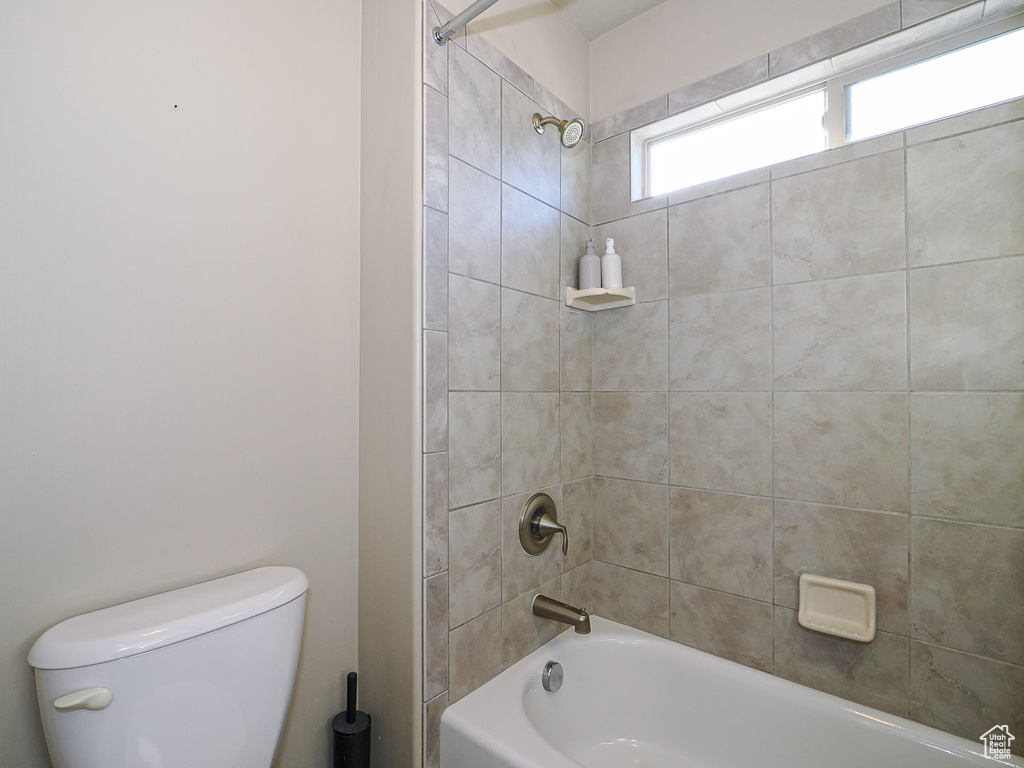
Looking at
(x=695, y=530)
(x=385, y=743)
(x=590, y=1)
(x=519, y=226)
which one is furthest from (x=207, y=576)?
(x=590, y=1)

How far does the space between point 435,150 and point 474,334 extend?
479mm

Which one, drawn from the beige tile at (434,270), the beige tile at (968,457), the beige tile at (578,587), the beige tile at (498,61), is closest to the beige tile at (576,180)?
the beige tile at (498,61)

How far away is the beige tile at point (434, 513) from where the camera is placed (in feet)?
3.92

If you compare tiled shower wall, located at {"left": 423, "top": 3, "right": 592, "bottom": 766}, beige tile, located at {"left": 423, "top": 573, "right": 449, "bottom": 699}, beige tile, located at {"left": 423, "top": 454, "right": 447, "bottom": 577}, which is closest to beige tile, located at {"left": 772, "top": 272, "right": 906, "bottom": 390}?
tiled shower wall, located at {"left": 423, "top": 3, "right": 592, "bottom": 766}

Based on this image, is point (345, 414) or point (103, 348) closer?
point (103, 348)

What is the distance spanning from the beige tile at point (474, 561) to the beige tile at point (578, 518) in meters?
0.31

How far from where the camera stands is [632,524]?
1.70 metres

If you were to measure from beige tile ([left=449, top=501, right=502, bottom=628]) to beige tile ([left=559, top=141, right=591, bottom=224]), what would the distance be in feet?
3.49

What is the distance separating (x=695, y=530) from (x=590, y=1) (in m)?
1.80

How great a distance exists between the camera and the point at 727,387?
1505 millimetres

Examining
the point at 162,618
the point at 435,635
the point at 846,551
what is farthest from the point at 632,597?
the point at 162,618

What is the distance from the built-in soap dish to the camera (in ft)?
4.13

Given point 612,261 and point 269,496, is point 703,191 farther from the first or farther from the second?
point 269,496

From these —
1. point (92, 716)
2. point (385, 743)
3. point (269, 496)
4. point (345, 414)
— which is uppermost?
point (345, 414)
